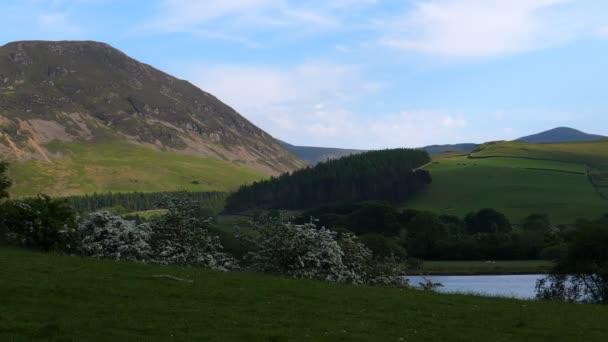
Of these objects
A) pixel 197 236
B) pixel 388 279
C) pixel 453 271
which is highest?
pixel 197 236

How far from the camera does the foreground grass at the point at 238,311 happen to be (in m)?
19.1

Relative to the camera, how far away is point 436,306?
25250 millimetres

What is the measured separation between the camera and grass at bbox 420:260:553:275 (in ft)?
377

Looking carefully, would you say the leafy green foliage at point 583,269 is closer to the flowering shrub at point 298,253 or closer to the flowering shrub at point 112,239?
the flowering shrub at point 298,253

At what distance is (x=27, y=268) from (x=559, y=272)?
41.8 metres

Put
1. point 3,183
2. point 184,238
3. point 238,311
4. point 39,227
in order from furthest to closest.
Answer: point 3,183, point 184,238, point 39,227, point 238,311

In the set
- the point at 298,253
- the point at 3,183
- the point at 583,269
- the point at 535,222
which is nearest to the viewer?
the point at 298,253

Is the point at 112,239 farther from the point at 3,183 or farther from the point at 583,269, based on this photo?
the point at 583,269

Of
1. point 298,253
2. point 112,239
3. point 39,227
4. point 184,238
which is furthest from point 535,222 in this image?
point 39,227

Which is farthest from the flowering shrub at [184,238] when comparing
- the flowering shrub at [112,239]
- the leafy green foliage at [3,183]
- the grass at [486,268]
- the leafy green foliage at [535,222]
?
the leafy green foliage at [535,222]

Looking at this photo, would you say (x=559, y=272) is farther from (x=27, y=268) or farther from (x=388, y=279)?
(x=27, y=268)

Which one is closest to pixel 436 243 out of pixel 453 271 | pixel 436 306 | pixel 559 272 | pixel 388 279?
pixel 453 271

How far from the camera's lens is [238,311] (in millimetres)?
21922

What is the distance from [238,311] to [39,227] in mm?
16609
